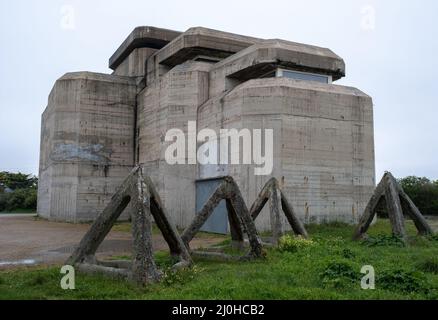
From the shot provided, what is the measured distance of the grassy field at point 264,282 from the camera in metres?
6.86

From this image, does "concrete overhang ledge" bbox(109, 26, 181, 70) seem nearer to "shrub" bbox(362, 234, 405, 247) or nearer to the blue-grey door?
the blue-grey door

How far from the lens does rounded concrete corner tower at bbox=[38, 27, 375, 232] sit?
1925 centimetres

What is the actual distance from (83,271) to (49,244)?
7.62 m

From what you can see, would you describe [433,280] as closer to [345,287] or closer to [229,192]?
[345,287]

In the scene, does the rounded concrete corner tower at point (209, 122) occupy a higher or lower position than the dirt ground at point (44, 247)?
higher

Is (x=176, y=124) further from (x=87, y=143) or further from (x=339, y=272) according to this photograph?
(x=339, y=272)

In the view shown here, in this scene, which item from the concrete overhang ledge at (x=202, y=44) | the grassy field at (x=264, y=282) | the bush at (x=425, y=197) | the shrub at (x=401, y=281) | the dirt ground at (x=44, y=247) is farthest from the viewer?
the bush at (x=425, y=197)

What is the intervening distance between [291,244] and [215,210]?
942 centimetres

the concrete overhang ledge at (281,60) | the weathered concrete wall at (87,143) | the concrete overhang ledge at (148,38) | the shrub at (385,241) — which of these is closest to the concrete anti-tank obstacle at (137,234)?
the shrub at (385,241)

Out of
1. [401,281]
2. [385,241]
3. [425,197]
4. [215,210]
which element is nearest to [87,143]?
[215,210]

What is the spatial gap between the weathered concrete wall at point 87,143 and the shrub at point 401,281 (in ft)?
68.9

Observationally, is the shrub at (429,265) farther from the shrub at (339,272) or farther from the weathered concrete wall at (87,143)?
the weathered concrete wall at (87,143)

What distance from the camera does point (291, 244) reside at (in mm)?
11875

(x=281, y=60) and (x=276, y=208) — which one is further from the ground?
(x=281, y=60)
